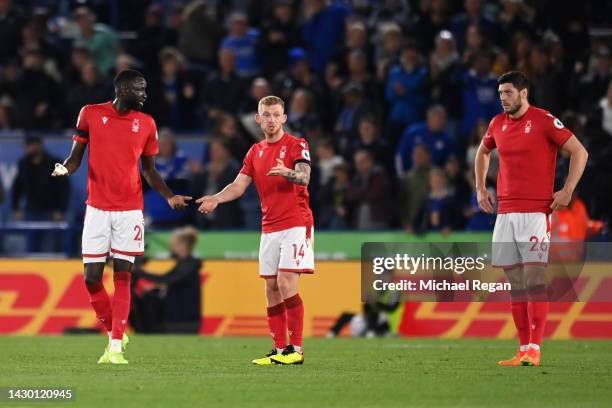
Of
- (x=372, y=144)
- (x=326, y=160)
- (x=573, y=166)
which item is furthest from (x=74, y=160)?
(x=372, y=144)

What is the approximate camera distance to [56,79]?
23859mm

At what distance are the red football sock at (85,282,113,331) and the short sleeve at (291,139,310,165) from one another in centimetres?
221

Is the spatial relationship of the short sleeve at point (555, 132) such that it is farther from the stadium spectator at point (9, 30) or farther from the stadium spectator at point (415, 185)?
the stadium spectator at point (9, 30)

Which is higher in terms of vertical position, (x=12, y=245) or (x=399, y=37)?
(x=399, y=37)

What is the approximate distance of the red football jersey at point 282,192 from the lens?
12.1 meters

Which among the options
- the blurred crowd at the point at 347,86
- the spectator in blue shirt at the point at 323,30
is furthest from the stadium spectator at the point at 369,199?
the spectator in blue shirt at the point at 323,30

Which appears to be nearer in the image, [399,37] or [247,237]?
[247,237]

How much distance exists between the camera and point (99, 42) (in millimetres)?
24188

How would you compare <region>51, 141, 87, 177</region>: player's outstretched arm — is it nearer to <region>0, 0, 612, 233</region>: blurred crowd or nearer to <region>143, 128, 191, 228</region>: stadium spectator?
<region>0, 0, 612, 233</region>: blurred crowd

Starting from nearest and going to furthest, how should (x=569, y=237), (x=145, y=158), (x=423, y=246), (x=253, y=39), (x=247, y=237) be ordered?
(x=145, y=158)
(x=423, y=246)
(x=569, y=237)
(x=247, y=237)
(x=253, y=39)

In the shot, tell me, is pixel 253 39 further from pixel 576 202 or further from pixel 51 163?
pixel 576 202

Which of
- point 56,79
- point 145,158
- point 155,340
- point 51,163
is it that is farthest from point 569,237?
point 56,79

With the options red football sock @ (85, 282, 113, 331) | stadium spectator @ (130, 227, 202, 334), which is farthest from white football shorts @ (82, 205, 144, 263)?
stadium spectator @ (130, 227, 202, 334)

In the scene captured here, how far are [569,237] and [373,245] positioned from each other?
2.60m
